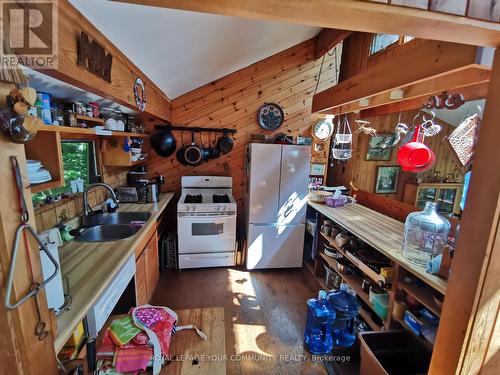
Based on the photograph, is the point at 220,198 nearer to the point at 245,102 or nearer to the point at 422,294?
the point at 245,102

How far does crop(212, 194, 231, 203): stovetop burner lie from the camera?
3.14 metres

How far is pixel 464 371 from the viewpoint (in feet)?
3.35

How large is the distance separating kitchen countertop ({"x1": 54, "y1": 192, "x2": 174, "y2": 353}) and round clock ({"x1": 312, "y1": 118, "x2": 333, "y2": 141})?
2701 mm

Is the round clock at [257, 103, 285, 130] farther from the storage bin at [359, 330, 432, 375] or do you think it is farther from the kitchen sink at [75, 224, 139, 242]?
the storage bin at [359, 330, 432, 375]

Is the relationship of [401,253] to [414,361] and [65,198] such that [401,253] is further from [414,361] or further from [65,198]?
[65,198]

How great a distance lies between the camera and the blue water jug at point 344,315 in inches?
77.2

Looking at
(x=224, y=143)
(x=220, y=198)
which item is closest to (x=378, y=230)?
(x=220, y=198)

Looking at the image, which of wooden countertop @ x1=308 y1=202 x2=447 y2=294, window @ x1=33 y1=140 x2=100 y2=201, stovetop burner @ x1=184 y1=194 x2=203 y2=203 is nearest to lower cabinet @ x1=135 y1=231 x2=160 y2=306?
stovetop burner @ x1=184 y1=194 x2=203 y2=203

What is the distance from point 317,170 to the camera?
3.57 m

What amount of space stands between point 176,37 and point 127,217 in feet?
5.64

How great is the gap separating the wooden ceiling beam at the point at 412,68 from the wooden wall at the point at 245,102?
1614 millimetres

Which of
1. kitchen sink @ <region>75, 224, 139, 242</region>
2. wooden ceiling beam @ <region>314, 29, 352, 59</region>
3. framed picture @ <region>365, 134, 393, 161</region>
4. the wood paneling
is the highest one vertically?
wooden ceiling beam @ <region>314, 29, 352, 59</region>

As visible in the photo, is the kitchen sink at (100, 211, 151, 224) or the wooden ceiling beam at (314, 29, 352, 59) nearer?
the kitchen sink at (100, 211, 151, 224)

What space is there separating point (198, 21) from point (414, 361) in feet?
8.37
